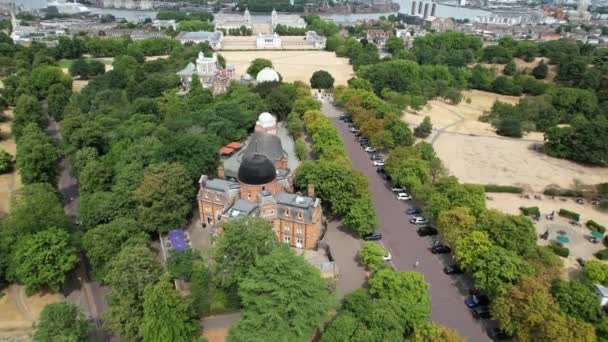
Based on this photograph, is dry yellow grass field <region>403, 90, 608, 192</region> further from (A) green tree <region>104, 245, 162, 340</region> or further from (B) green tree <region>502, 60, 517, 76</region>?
(A) green tree <region>104, 245, 162, 340</region>

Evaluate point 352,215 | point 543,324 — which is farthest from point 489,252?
point 352,215

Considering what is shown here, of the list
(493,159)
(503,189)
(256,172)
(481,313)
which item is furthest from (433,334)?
(493,159)

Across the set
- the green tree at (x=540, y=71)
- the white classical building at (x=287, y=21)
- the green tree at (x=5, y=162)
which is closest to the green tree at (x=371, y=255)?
the green tree at (x=5, y=162)

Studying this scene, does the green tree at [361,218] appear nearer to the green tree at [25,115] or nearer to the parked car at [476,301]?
the parked car at [476,301]

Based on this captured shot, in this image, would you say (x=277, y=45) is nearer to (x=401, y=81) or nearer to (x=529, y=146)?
(x=401, y=81)

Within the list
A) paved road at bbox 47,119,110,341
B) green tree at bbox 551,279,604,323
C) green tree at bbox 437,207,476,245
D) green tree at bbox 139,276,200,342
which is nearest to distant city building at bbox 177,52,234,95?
paved road at bbox 47,119,110,341

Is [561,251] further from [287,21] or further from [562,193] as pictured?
[287,21]

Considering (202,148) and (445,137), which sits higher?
(202,148)
